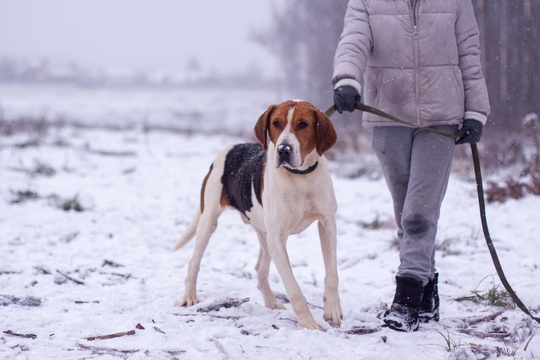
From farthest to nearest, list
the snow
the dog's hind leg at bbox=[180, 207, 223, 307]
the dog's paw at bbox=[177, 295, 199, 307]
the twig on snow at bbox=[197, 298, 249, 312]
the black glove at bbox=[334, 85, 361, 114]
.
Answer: the dog's hind leg at bbox=[180, 207, 223, 307], the dog's paw at bbox=[177, 295, 199, 307], the twig on snow at bbox=[197, 298, 249, 312], the black glove at bbox=[334, 85, 361, 114], the snow

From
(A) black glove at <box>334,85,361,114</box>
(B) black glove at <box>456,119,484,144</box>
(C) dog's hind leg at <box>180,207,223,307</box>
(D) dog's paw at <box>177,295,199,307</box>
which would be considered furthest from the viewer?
(C) dog's hind leg at <box>180,207,223,307</box>

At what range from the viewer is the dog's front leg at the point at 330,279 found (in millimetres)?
3367

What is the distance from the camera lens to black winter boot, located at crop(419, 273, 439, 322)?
347 centimetres

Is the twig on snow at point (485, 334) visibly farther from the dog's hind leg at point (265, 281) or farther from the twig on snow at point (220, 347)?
the twig on snow at point (220, 347)

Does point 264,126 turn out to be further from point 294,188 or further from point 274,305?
point 274,305

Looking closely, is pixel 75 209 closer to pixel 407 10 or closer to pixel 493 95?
pixel 407 10

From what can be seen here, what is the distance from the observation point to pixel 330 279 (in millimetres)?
3400

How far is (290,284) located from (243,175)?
88 centimetres

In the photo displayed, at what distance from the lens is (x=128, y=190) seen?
8430mm

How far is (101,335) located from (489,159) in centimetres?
686

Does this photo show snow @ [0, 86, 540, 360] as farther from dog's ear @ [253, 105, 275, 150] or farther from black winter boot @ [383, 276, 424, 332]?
dog's ear @ [253, 105, 275, 150]

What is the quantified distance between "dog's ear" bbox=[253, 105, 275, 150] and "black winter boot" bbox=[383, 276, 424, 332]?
46.8 inches

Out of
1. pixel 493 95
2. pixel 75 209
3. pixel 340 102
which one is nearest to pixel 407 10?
pixel 340 102

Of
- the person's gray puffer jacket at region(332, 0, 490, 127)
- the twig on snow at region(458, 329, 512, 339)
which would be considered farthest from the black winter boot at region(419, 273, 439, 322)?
the person's gray puffer jacket at region(332, 0, 490, 127)
